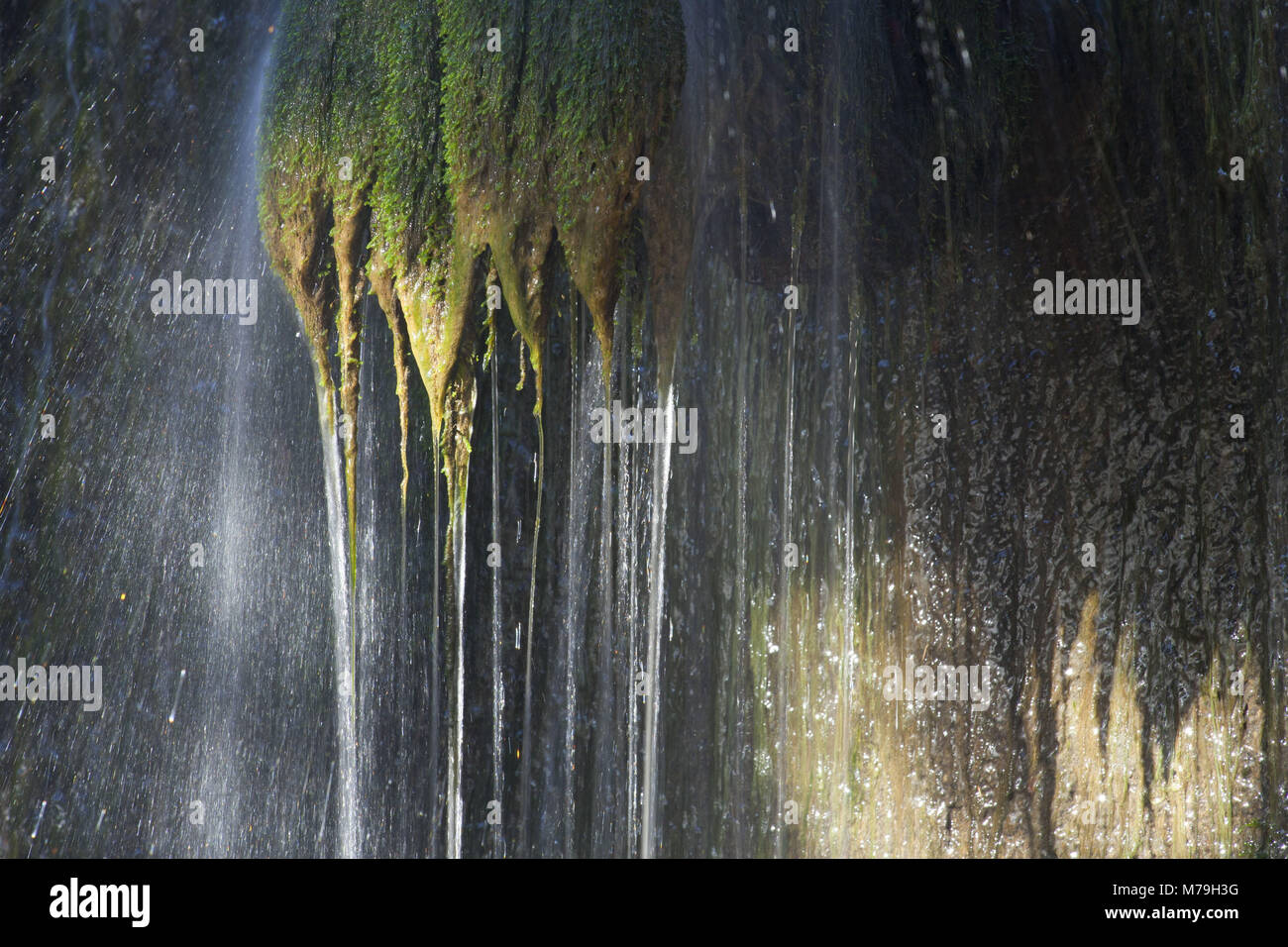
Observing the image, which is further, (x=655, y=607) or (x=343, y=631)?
(x=343, y=631)

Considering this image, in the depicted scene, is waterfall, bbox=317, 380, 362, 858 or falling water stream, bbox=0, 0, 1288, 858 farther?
waterfall, bbox=317, 380, 362, 858

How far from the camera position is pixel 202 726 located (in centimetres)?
368

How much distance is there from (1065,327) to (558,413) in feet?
5.28

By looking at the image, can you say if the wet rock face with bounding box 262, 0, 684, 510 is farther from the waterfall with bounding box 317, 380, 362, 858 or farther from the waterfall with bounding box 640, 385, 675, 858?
the waterfall with bounding box 640, 385, 675, 858

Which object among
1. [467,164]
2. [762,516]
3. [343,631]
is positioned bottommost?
[343,631]

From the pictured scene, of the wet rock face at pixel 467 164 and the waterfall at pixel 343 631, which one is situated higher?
the wet rock face at pixel 467 164

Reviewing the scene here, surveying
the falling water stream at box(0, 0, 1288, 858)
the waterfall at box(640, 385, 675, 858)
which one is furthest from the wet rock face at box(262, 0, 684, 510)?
the waterfall at box(640, 385, 675, 858)

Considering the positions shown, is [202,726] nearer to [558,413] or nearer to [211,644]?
[211,644]

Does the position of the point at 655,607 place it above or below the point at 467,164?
below

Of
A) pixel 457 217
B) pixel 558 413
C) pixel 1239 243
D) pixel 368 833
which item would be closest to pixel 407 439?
pixel 558 413

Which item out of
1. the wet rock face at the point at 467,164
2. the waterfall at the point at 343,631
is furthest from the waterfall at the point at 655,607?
the waterfall at the point at 343,631

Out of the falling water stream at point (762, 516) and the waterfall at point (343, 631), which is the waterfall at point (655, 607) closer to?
the falling water stream at point (762, 516)

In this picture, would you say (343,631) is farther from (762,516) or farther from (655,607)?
(762,516)

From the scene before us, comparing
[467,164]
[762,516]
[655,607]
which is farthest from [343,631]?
[467,164]
